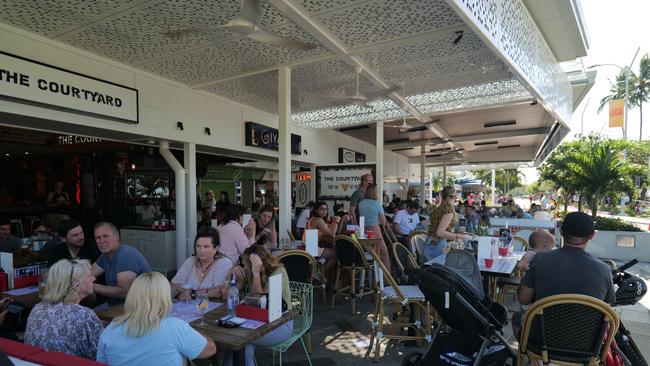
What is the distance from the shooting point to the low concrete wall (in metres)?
7.62

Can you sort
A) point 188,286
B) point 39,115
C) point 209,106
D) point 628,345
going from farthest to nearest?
point 209,106, point 39,115, point 188,286, point 628,345

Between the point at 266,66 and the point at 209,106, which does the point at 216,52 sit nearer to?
the point at 266,66

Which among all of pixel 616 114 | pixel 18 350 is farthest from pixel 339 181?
pixel 616 114

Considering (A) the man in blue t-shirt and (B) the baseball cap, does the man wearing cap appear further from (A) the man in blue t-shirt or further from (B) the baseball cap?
(A) the man in blue t-shirt

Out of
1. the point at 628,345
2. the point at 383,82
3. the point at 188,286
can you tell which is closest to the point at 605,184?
the point at 383,82

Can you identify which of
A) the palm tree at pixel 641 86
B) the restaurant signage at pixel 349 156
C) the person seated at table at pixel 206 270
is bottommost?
the person seated at table at pixel 206 270

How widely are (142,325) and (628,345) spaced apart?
3184mm

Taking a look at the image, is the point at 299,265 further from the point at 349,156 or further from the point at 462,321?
the point at 349,156

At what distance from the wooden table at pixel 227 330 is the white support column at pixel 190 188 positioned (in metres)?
3.81

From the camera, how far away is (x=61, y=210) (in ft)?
22.8

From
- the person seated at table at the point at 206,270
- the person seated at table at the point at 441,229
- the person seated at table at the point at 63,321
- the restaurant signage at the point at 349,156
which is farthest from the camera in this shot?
the restaurant signage at the point at 349,156

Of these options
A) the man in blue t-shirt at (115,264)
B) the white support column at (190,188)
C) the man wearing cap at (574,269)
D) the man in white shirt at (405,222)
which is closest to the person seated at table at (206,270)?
the man in blue t-shirt at (115,264)

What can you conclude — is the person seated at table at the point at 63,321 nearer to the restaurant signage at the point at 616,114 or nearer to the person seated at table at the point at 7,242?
the person seated at table at the point at 7,242

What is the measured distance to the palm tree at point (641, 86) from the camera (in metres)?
38.8
